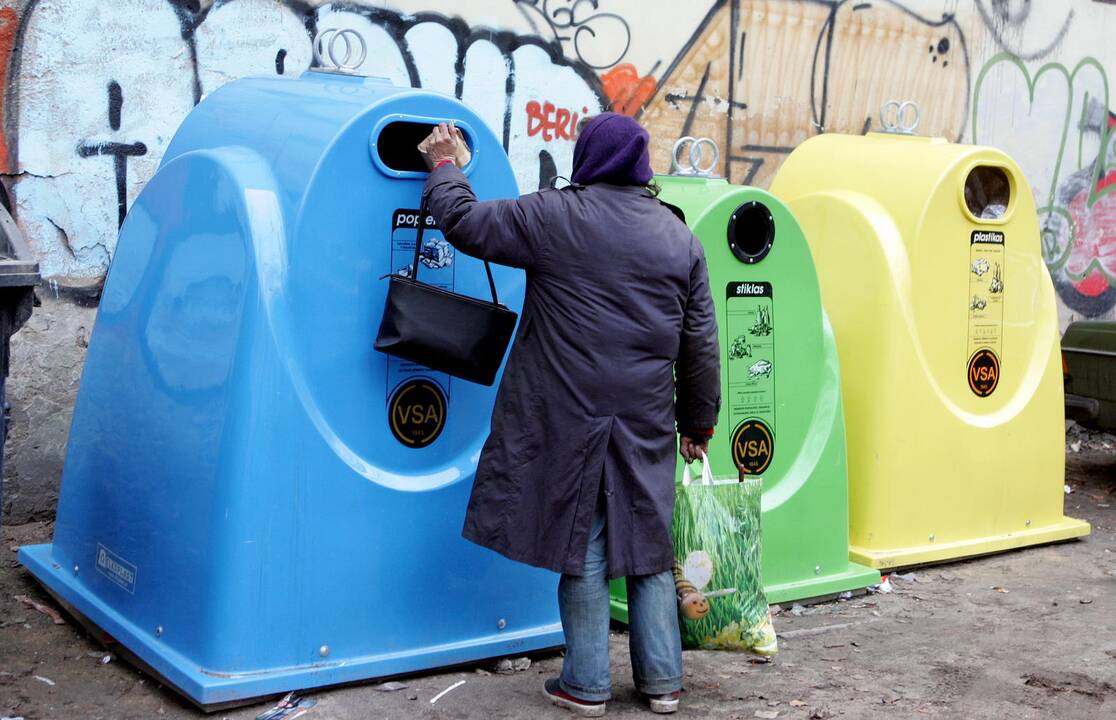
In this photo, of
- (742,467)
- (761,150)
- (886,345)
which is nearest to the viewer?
(742,467)

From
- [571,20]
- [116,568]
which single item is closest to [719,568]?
[116,568]

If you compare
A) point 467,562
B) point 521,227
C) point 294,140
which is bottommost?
point 467,562

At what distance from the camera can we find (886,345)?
510 cm

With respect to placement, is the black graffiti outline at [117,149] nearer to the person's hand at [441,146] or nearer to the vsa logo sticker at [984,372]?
the person's hand at [441,146]

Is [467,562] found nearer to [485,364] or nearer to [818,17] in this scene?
[485,364]

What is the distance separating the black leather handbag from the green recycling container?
1105mm

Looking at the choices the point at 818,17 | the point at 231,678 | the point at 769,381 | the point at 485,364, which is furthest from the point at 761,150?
the point at 231,678

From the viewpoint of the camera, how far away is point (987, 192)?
5.66 m

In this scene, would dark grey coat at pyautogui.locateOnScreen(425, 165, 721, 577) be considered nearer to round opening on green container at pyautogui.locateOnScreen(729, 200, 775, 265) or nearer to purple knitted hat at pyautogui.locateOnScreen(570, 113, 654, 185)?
purple knitted hat at pyautogui.locateOnScreen(570, 113, 654, 185)

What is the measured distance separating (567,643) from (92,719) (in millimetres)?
1292

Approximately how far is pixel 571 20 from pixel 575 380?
10.3ft

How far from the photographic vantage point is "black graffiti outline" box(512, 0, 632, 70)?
19.8 feet

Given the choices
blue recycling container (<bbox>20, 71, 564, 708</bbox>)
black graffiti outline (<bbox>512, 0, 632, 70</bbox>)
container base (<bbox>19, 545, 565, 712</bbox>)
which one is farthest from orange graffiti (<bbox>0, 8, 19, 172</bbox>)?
black graffiti outline (<bbox>512, 0, 632, 70</bbox>)

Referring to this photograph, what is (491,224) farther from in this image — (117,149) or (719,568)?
(117,149)
